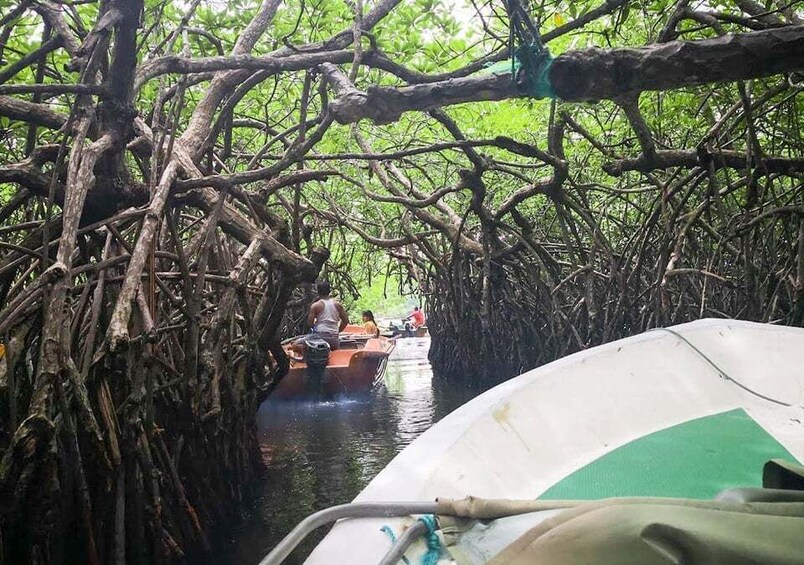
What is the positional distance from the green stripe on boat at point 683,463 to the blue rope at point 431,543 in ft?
1.87

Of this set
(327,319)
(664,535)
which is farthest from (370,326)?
(664,535)

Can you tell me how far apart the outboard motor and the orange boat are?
0.04 meters

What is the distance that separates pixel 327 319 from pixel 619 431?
6758 millimetres

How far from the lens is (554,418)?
2137 millimetres

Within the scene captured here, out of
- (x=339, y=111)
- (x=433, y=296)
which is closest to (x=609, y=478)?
(x=339, y=111)

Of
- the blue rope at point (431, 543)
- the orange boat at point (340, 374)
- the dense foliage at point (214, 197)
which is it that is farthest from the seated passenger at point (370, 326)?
the blue rope at point (431, 543)

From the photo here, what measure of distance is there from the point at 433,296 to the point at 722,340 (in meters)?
9.43

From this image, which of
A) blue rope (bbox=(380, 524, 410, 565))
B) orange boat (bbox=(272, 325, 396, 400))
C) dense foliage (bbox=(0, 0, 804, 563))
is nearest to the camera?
blue rope (bbox=(380, 524, 410, 565))

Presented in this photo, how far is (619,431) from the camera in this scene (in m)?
2.21

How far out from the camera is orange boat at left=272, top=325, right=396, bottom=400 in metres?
8.16

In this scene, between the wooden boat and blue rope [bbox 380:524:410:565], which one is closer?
blue rope [bbox 380:524:410:565]

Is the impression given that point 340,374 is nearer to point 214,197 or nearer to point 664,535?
point 214,197

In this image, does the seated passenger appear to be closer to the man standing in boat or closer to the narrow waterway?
the narrow waterway

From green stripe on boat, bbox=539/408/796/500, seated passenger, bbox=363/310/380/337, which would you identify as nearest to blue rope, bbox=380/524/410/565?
green stripe on boat, bbox=539/408/796/500
